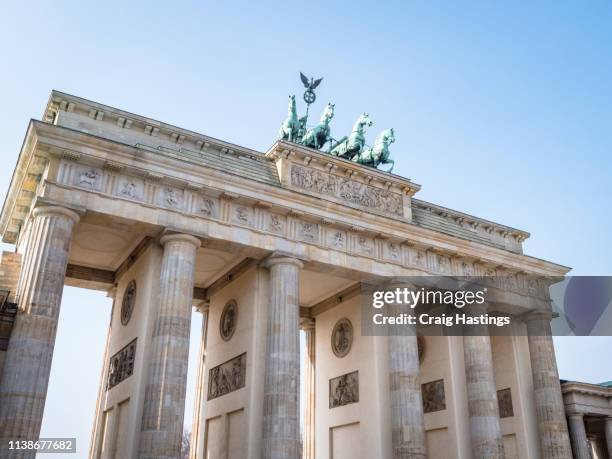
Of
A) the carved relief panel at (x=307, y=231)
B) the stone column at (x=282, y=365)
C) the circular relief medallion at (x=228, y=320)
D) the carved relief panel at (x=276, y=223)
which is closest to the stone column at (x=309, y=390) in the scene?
the circular relief medallion at (x=228, y=320)

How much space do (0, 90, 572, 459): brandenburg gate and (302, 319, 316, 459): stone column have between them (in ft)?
0.29

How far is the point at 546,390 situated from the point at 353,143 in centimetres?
1386

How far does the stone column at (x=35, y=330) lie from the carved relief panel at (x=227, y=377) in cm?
704

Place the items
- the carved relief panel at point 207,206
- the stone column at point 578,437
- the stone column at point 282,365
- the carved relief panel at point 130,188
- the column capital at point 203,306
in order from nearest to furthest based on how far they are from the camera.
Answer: the stone column at point 282,365 < the carved relief panel at point 130,188 < the carved relief panel at point 207,206 < the column capital at point 203,306 < the stone column at point 578,437

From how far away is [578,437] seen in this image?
26969 millimetres

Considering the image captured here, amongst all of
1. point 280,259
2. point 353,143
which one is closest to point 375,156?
point 353,143

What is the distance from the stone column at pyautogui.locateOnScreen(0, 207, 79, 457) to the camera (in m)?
15.5

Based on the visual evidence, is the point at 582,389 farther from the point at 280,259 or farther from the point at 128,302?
the point at 128,302

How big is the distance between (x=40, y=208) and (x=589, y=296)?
25659 mm

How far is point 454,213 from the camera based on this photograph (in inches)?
1109

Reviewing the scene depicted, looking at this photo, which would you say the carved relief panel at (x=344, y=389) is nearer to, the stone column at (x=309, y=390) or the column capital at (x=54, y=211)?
the stone column at (x=309, y=390)

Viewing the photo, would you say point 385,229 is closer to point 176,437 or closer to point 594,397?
point 176,437

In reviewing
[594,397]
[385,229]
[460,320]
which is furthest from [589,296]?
[385,229]

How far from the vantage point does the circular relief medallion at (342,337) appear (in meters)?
26.1
